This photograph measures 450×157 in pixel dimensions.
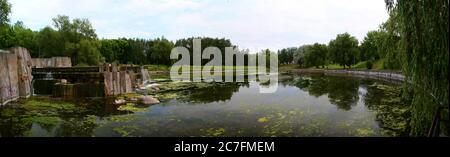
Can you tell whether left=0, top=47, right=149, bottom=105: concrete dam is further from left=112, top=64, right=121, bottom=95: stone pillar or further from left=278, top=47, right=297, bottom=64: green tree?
left=278, top=47, right=297, bottom=64: green tree

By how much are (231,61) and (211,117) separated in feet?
334

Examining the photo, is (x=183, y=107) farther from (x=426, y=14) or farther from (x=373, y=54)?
(x=373, y=54)

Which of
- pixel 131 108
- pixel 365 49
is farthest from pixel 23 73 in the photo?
pixel 365 49

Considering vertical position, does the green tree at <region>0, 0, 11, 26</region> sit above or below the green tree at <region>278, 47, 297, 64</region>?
above

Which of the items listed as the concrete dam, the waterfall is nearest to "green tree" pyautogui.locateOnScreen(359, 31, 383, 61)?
the concrete dam

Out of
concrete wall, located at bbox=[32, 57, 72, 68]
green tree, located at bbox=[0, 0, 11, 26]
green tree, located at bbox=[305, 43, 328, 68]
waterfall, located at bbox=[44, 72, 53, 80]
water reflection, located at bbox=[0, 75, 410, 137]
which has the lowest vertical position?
water reflection, located at bbox=[0, 75, 410, 137]

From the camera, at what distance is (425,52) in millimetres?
9508

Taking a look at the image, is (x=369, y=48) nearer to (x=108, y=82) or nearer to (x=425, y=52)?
(x=108, y=82)

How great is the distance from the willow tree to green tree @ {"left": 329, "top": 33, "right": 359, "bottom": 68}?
74.8m

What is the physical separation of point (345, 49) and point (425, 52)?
7660 centimetres

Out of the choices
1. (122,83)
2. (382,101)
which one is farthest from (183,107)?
(382,101)

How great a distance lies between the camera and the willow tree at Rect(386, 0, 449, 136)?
883 cm

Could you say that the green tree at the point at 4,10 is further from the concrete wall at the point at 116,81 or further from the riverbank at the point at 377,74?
the riverbank at the point at 377,74

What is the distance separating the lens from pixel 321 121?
1656cm
